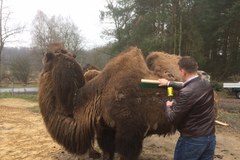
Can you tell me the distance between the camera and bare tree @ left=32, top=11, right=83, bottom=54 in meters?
50.6

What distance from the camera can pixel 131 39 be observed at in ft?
119

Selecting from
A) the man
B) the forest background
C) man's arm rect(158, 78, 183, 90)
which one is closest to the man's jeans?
the man

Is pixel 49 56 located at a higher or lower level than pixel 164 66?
higher

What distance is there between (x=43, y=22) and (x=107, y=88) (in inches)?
2205

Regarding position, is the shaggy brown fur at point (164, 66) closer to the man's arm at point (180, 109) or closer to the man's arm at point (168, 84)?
the man's arm at point (168, 84)

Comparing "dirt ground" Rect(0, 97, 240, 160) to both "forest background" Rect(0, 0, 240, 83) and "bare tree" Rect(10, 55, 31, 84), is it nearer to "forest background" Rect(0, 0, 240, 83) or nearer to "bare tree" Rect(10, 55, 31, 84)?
"forest background" Rect(0, 0, 240, 83)

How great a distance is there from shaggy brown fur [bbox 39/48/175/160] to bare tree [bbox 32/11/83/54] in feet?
138

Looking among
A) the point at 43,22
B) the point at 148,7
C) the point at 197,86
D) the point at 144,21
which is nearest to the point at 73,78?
the point at 197,86

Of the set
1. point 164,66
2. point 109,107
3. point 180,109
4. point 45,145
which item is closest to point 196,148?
point 180,109

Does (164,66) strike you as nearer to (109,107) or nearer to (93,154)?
(109,107)

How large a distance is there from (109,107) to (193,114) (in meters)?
1.76

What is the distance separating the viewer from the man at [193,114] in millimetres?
4070

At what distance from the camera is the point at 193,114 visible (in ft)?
13.6

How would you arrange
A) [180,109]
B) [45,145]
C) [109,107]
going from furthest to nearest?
[45,145] → [109,107] → [180,109]
